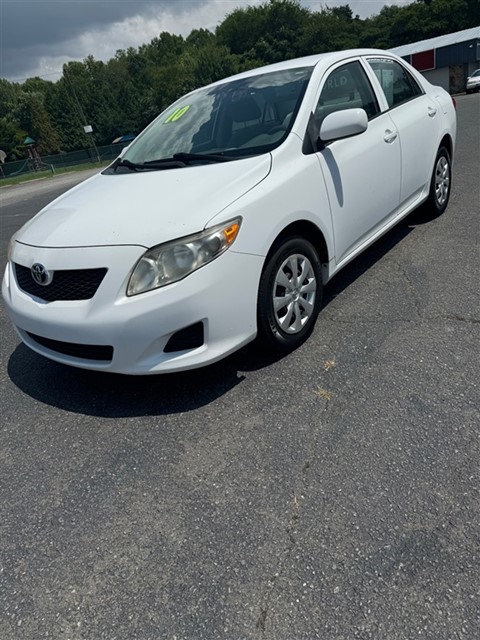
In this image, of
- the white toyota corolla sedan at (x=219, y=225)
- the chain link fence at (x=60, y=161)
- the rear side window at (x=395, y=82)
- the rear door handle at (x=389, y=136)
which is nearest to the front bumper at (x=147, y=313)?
the white toyota corolla sedan at (x=219, y=225)

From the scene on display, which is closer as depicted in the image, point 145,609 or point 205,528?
point 145,609

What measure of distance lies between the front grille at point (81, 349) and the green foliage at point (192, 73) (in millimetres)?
68112

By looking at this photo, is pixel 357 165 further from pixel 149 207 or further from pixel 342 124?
pixel 149 207

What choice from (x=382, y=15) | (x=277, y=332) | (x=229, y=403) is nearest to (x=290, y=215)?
(x=277, y=332)

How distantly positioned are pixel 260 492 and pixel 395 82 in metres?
3.71

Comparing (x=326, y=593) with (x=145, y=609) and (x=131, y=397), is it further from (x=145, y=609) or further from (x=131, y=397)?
(x=131, y=397)

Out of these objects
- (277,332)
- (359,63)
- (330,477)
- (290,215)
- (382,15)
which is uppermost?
(382,15)

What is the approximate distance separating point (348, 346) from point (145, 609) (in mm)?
1891

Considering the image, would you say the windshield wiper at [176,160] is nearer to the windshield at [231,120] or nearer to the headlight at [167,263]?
the windshield at [231,120]

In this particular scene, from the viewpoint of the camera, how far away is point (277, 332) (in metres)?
2.79

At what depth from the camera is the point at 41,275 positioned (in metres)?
2.54

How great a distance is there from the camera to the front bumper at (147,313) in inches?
90.7

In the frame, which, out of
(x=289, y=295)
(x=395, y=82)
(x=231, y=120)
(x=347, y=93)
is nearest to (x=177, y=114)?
(x=231, y=120)

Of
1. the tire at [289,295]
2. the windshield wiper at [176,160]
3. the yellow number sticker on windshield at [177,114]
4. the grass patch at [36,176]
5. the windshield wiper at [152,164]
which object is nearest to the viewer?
the tire at [289,295]
